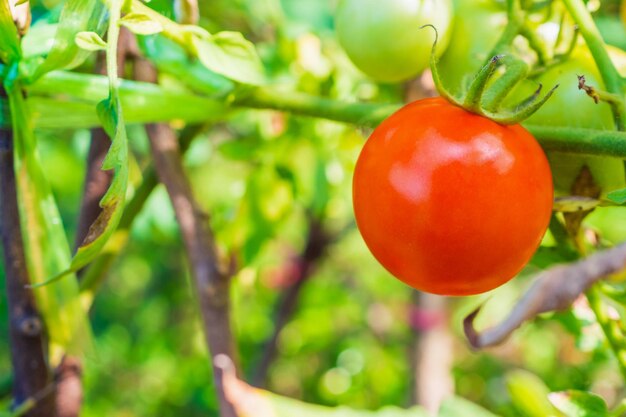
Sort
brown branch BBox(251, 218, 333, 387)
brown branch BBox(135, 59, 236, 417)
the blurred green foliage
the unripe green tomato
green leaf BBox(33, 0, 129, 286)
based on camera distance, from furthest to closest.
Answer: brown branch BBox(251, 218, 333, 387), the blurred green foliage, brown branch BBox(135, 59, 236, 417), the unripe green tomato, green leaf BBox(33, 0, 129, 286)

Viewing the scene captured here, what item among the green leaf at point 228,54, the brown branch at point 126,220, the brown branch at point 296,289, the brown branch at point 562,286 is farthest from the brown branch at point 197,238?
the brown branch at point 296,289

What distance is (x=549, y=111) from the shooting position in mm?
453

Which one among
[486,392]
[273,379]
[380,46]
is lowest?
[273,379]

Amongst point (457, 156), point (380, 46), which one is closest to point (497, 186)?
point (457, 156)

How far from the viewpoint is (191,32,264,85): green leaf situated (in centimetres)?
45

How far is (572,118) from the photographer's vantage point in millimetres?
449

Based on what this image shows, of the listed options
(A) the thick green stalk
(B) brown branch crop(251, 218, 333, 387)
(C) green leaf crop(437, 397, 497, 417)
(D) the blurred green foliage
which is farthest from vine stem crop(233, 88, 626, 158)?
(B) brown branch crop(251, 218, 333, 387)

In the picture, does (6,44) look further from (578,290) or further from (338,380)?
(338,380)

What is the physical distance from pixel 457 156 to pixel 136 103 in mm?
227

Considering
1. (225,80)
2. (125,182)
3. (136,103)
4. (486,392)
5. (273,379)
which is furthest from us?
(273,379)

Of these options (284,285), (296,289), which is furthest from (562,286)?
(284,285)

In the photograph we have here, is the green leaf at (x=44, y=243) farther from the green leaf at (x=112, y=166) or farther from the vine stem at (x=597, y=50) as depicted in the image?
the vine stem at (x=597, y=50)

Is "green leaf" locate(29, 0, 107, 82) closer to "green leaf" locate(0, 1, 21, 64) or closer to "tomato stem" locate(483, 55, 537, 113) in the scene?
"green leaf" locate(0, 1, 21, 64)

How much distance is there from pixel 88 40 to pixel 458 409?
0.37 metres
